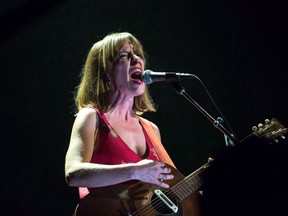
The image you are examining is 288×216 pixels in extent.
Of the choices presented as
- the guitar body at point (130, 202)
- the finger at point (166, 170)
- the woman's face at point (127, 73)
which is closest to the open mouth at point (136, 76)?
the woman's face at point (127, 73)

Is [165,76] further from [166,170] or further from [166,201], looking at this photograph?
[166,201]

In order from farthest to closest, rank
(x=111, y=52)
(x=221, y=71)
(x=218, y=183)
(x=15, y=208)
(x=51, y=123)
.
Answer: (x=221, y=71), (x=51, y=123), (x=15, y=208), (x=111, y=52), (x=218, y=183)

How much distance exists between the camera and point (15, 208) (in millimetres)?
2809

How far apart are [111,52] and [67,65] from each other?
76cm

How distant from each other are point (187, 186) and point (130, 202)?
1.43 ft

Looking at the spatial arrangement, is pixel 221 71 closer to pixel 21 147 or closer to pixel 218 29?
pixel 218 29

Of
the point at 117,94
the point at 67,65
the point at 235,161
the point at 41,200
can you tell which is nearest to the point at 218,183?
the point at 235,161

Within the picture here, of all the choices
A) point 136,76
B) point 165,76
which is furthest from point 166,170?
point 136,76

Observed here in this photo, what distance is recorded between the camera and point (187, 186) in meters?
2.20

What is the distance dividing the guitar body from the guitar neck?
0.03 m

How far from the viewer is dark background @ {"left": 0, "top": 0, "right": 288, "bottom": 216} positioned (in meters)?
2.95

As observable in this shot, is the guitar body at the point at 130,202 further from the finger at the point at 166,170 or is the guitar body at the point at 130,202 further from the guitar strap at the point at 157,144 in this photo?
the guitar strap at the point at 157,144

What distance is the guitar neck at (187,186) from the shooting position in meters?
2.13

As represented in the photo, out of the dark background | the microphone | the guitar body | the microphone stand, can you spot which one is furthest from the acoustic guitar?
the dark background
